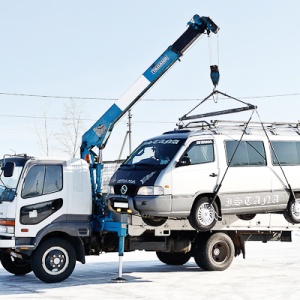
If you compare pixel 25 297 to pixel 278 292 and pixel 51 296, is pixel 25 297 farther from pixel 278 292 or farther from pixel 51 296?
pixel 278 292

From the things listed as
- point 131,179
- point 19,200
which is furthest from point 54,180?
point 131,179

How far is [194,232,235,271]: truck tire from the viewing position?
47.4ft

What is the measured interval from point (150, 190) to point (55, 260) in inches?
95.3

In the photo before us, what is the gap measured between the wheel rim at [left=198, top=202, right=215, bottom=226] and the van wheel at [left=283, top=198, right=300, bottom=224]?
6.14ft

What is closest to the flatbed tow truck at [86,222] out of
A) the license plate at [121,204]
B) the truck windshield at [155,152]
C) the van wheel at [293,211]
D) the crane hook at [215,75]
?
the license plate at [121,204]

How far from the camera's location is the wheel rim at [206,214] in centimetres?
1242

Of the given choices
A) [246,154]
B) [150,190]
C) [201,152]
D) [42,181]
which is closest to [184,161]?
[201,152]

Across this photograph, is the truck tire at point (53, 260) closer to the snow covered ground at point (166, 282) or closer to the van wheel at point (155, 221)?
the snow covered ground at point (166, 282)

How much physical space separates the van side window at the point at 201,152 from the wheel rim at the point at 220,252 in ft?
8.39

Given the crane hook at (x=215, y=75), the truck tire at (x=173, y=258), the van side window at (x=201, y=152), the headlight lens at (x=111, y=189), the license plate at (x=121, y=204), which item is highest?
the crane hook at (x=215, y=75)

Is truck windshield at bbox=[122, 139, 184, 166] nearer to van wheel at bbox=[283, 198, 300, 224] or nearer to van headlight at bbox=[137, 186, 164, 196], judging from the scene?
van headlight at bbox=[137, 186, 164, 196]

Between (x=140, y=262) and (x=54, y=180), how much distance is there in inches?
204

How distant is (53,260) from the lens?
1279cm

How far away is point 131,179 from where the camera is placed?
12.6 metres
